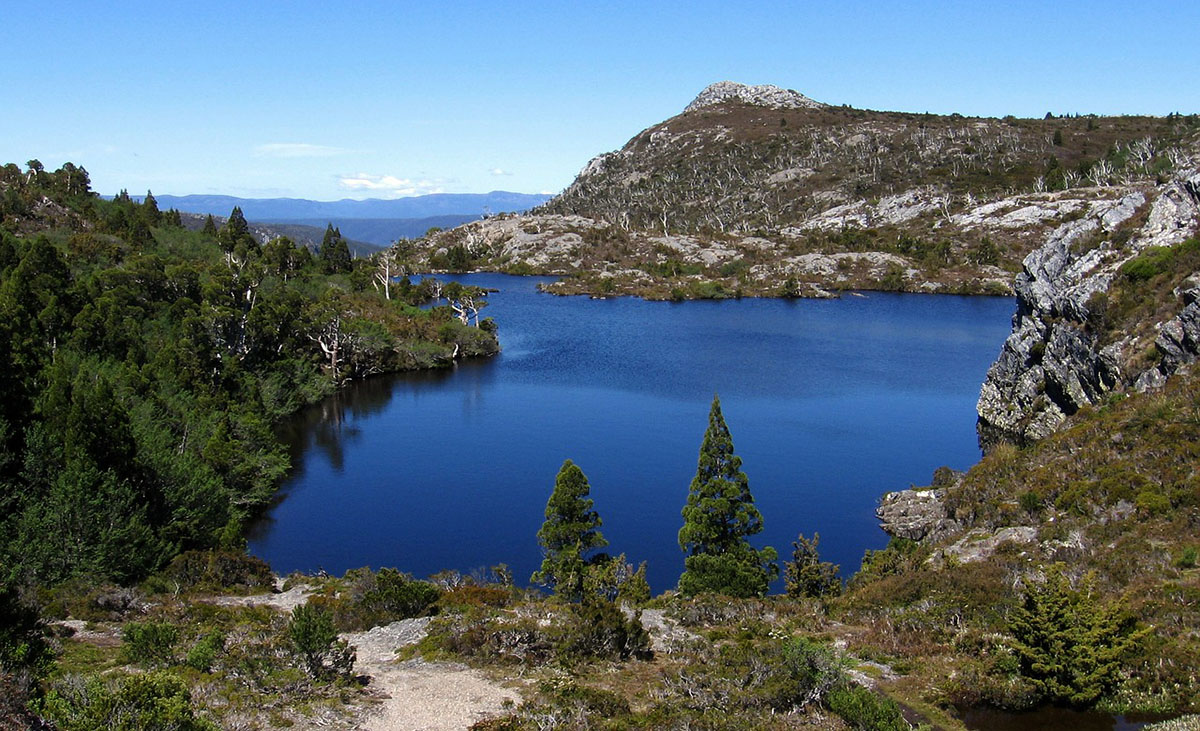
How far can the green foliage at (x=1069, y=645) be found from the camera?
685 inches

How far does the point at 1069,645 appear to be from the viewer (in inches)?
695

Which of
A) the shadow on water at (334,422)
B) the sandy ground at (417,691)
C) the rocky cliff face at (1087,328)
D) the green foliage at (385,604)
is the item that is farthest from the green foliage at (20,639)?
the rocky cliff face at (1087,328)

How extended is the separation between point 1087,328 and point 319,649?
49125mm

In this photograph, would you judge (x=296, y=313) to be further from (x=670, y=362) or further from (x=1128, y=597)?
(x=1128, y=597)

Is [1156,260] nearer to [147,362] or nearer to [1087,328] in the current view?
[1087,328]

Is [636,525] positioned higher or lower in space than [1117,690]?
lower

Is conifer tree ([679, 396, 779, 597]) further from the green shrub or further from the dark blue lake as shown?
the green shrub

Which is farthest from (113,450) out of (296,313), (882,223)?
(882,223)

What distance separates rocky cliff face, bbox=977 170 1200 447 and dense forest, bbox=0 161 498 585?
1798 inches

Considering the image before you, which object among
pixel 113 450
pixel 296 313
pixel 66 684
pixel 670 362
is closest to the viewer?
pixel 66 684

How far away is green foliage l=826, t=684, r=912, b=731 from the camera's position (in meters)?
16.3

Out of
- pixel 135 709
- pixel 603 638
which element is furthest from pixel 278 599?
pixel 135 709

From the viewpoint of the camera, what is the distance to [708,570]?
3284cm

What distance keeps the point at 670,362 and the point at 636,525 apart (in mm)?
46122
